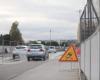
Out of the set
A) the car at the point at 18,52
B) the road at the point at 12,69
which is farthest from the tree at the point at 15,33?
the road at the point at 12,69

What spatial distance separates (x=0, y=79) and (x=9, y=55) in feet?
103

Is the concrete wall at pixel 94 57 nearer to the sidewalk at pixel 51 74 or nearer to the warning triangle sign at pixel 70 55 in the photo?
the sidewalk at pixel 51 74

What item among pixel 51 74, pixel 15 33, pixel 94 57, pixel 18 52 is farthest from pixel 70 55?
pixel 15 33

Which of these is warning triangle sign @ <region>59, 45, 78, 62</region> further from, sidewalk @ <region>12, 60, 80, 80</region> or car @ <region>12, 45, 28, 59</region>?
car @ <region>12, 45, 28, 59</region>

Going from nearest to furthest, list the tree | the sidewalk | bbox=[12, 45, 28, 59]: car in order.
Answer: the sidewalk
bbox=[12, 45, 28, 59]: car
the tree

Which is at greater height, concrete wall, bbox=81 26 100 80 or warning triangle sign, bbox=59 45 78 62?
concrete wall, bbox=81 26 100 80

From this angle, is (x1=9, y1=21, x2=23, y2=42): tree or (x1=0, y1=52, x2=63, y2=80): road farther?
(x1=9, y1=21, x2=23, y2=42): tree

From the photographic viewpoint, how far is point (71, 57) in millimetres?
22359

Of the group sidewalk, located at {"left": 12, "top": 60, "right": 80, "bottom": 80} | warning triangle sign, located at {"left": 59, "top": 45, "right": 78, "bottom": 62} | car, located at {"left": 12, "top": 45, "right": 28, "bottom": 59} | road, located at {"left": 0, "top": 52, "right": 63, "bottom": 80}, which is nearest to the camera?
sidewalk, located at {"left": 12, "top": 60, "right": 80, "bottom": 80}

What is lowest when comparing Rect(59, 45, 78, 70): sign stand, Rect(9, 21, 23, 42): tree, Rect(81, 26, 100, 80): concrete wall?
Rect(59, 45, 78, 70): sign stand

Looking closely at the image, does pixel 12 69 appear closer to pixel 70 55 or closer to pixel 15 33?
pixel 70 55

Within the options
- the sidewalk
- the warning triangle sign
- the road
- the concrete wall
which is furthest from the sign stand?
the concrete wall

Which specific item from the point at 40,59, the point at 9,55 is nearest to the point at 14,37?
the point at 9,55

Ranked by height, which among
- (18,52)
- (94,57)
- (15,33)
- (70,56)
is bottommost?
(18,52)
